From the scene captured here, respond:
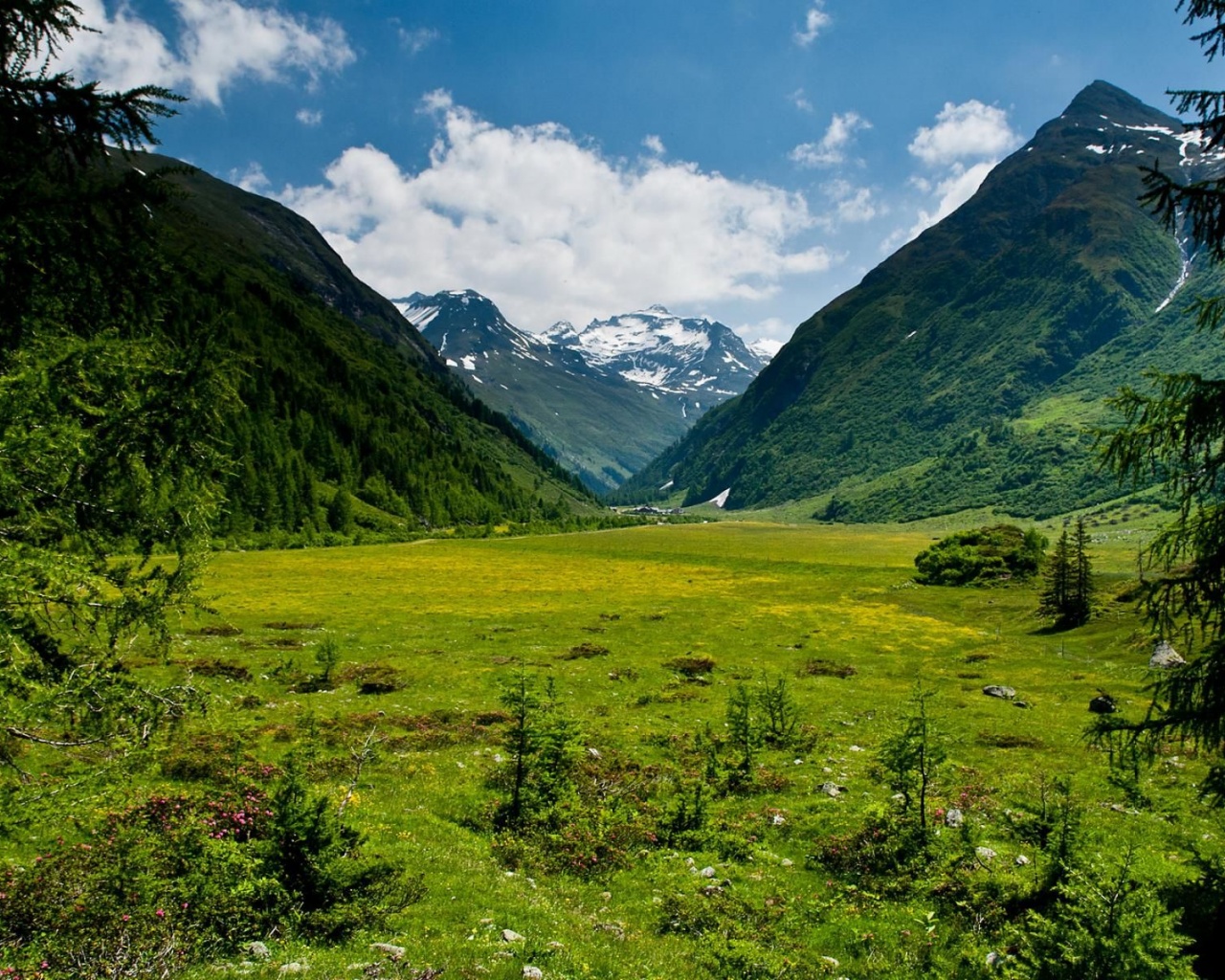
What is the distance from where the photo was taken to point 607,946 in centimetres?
1040

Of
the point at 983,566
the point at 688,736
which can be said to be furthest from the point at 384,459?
the point at 688,736

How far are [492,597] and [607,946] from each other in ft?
181

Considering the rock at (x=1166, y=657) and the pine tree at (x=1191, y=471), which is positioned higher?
the pine tree at (x=1191, y=471)

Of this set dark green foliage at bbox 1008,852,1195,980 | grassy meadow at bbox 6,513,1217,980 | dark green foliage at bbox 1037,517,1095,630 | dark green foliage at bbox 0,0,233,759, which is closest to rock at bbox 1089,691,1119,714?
grassy meadow at bbox 6,513,1217,980

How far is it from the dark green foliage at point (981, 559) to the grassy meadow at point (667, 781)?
1257 inches

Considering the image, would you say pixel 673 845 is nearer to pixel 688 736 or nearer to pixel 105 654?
pixel 688 736

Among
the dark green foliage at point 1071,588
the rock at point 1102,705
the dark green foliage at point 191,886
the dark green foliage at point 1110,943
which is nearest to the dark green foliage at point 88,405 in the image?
the dark green foliage at point 191,886

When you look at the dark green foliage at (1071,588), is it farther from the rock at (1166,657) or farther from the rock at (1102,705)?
the rock at (1102,705)

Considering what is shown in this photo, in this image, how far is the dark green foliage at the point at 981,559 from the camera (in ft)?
263

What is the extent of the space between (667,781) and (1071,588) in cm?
5222

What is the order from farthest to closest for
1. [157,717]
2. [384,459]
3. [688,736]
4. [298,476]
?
[384,459], [298,476], [688,736], [157,717]

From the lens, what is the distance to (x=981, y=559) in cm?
8156

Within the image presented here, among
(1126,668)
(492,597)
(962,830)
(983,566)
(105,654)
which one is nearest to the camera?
(105,654)

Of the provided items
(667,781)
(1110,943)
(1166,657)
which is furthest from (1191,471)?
(1166,657)
